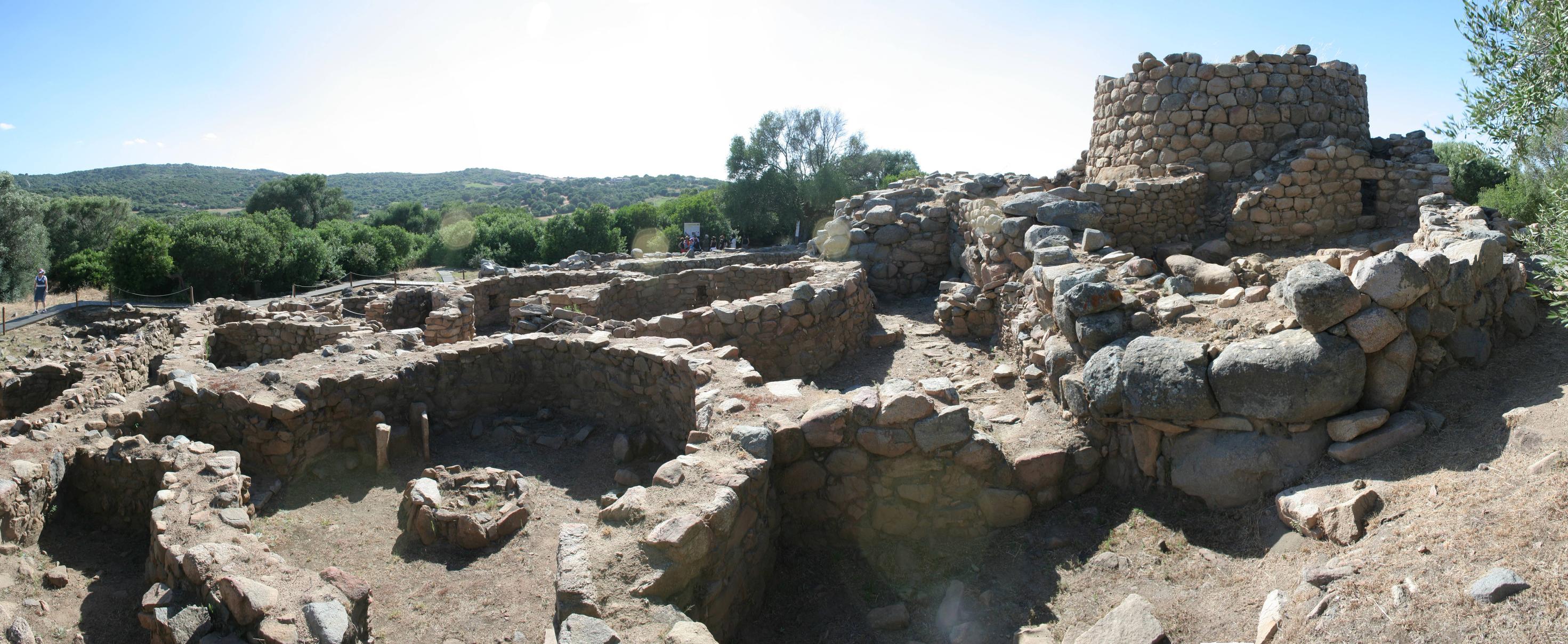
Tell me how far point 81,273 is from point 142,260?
626 cm

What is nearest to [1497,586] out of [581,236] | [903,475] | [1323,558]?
[1323,558]

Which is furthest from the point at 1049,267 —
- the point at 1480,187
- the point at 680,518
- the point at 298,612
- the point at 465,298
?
the point at 1480,187

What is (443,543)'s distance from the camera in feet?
19.4

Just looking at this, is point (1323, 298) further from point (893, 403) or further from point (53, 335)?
point (53, 335)

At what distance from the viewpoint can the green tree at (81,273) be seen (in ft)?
107

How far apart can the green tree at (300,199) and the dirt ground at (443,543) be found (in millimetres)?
58301

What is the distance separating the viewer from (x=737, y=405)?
5.90 metres

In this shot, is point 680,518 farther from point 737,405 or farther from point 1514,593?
point 1514,593

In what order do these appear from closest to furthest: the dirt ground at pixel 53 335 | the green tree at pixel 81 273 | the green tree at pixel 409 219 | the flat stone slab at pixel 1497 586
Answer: the flat stone slab at pixel 1497 586 < the dirt ground at pixel 53 335 < the green tree at pixel 81 273 < the green tree at pixel 409 219

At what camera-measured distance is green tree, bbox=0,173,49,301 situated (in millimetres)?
31688

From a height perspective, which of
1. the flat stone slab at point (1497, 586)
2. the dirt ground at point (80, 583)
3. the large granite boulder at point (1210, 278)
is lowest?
the dirt ground at point (80, 583)

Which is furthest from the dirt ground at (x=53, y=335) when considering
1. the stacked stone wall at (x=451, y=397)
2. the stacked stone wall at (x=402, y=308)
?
the stacked stone wall at (x=451, y=397)

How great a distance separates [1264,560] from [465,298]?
1214cm

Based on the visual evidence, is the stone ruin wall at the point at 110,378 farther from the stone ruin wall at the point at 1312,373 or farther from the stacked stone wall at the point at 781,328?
the stone ruin wall at the point at 1312,373
